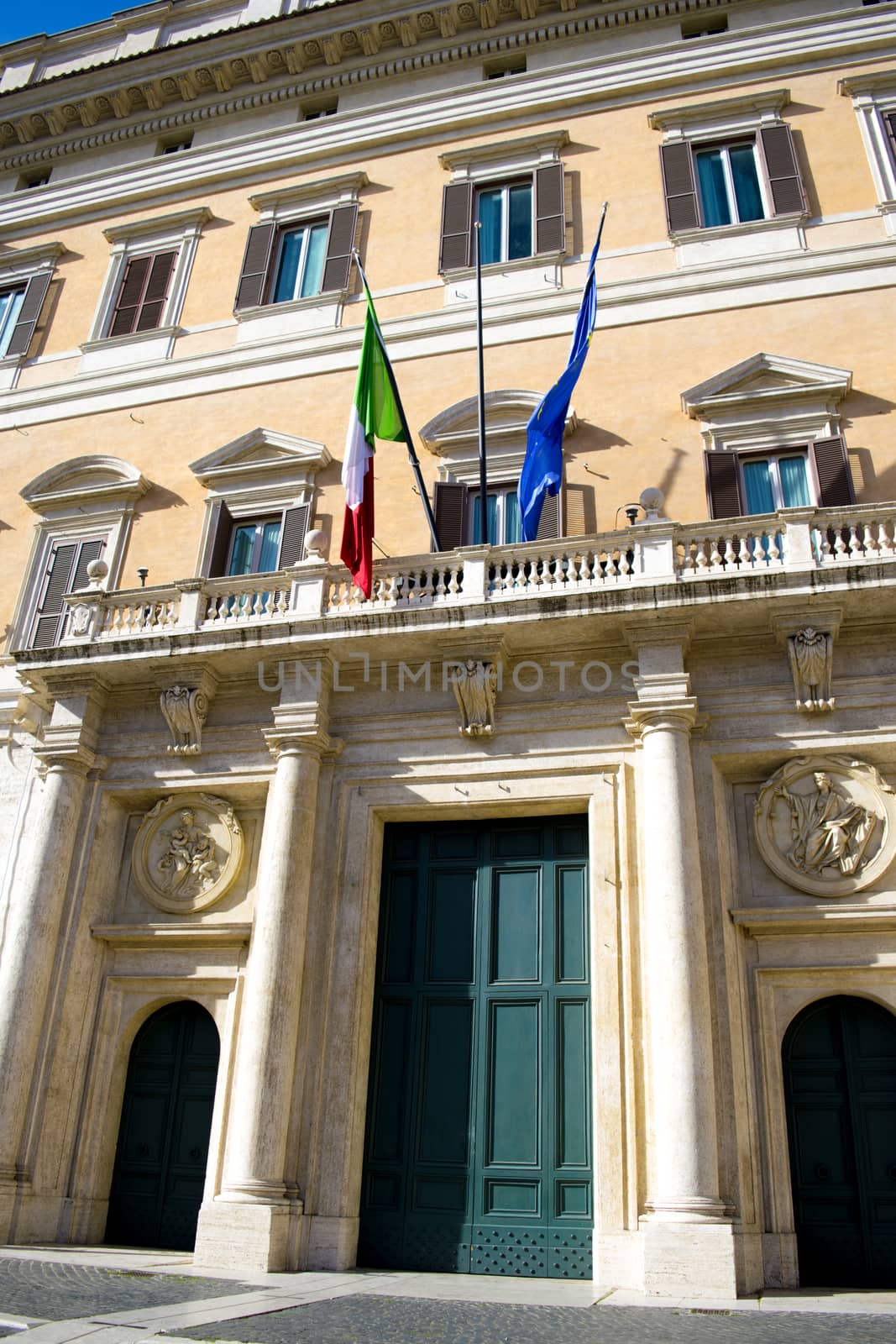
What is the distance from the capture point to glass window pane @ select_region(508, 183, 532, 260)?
14.6 metres

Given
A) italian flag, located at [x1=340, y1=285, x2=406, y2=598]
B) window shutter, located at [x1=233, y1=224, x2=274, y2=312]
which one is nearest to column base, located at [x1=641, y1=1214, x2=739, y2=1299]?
italian flag, located at [x1=340, y1=285, x2=406, y2=598]

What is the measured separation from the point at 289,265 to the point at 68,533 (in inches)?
197

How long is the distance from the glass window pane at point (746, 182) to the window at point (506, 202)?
2.23 meters

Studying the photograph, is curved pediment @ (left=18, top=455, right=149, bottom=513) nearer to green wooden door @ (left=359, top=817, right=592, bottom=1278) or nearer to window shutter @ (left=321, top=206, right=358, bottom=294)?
window shutter @ (left=321, top=206, right=358, bottom=294)

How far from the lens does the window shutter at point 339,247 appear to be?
49.4 feet

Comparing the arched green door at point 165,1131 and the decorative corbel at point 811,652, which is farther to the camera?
the arched green door at point 165,1131

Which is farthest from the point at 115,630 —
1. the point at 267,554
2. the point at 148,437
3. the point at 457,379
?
the point at 457,379

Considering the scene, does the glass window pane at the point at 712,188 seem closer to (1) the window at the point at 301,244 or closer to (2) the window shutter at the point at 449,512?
(1) the window at the point at 301,244

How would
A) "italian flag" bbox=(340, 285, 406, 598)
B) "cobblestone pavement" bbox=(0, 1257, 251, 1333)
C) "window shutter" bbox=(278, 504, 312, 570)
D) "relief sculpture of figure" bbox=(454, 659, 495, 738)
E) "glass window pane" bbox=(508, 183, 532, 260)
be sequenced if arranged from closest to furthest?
"cobblestone pavement" bbox=(0, 1257, 251, 1333)
"relief sculpture of figure" bbox=(454, 659, 495, 738)
"italian flag" bbox=(340, 285, 406, 598)
"window shutter" bbox=(278, 504, 312, 570)
"glass window pane" bbox=(508, 183, 532, 260)

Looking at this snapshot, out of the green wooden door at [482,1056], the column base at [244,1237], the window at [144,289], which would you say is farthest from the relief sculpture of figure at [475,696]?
the window at [144,289]

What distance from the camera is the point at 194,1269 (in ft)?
27.9

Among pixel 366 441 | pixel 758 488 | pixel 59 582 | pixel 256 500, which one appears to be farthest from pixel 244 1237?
pixel 758 488

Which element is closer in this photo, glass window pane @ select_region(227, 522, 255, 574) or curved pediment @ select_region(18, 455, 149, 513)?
glass window pane @ select_region(227, 522, 255, 574)

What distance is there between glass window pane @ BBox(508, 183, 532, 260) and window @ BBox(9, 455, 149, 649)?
19.0 ft
